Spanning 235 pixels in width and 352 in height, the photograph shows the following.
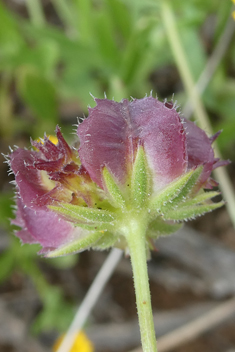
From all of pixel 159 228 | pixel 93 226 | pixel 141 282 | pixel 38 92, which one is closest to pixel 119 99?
pixel 38 92

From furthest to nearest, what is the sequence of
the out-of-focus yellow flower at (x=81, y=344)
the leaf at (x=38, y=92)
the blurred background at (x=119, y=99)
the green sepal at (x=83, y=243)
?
the leaf at (x=38, y=92)
the out-of-focus yellow flower at (x=81, y=344)
the blurred background at (x=119, y=99)
the green sepal at (x=83, y=243)

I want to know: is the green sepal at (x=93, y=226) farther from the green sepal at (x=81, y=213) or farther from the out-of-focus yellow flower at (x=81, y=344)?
the out-of-focus yellow flower at (x=81, y=344)

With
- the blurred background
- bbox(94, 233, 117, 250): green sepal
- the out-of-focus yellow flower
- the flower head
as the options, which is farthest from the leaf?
bbox(94, 233, 117, 250): green sepal

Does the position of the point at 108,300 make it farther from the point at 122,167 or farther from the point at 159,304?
the point at 122,167

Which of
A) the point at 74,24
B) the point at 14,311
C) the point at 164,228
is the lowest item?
the point at 164,228

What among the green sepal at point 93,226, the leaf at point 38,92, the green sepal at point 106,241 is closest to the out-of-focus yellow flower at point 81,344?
the leaf at point 38,92

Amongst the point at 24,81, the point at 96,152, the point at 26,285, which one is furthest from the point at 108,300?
the point at 96,152

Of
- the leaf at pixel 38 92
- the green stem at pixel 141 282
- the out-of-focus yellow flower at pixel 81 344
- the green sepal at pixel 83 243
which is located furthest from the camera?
the leaf at pixel 38 92
